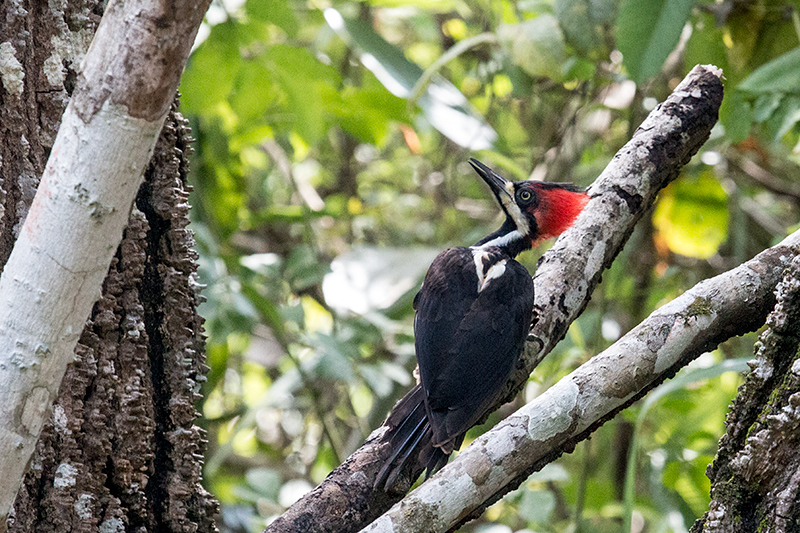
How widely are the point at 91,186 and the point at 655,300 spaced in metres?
3.49

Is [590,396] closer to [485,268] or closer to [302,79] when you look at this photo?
[485,268]

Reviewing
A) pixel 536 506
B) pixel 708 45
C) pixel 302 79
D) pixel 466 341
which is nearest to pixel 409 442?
pixel 466 341

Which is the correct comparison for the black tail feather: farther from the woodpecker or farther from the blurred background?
the blurred background

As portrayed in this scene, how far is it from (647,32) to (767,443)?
5.36 ft

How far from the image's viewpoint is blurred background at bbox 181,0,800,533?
2662mm

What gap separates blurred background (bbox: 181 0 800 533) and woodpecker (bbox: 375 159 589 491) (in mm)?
517

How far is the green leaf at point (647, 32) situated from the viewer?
2.36 m

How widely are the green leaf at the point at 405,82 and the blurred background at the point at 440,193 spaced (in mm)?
10

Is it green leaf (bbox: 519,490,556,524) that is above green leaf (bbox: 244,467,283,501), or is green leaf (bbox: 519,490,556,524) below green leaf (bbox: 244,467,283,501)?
above

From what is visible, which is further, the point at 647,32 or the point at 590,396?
the point at 647,32

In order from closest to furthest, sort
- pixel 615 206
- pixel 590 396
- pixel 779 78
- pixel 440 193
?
pixel 590 396
pixel 615 206
pixel 779 78
pixel 440 193

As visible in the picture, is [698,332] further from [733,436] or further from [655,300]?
[655,300]

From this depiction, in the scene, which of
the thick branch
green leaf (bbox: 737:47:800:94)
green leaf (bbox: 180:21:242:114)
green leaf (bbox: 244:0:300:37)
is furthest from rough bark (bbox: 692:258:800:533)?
green leaf (bbox: 180:21:242:114)

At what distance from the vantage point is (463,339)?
200 centimetres
